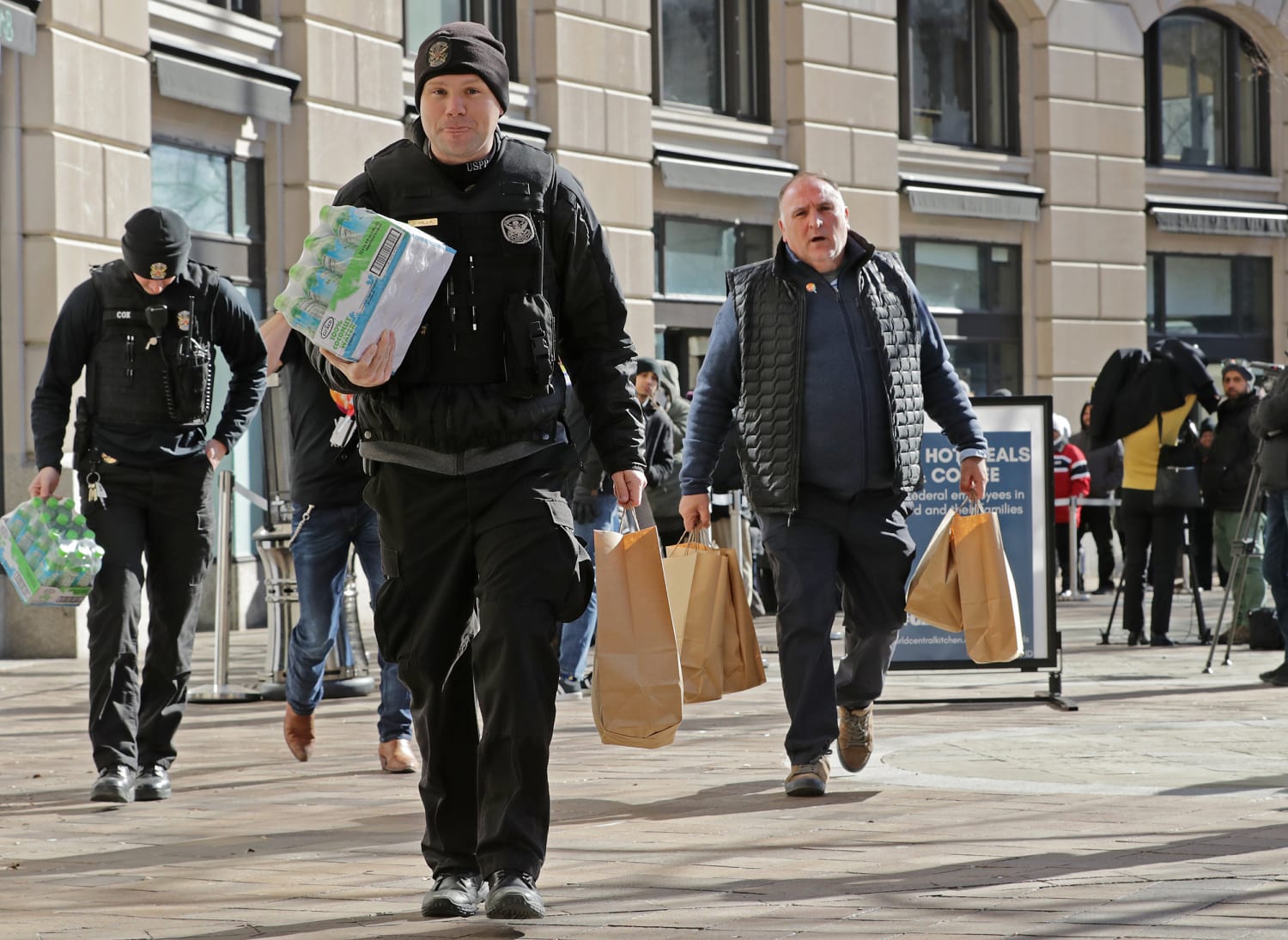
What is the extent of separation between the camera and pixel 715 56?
68.7 feet

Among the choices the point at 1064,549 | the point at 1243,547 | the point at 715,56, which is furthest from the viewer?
the point at 715,56

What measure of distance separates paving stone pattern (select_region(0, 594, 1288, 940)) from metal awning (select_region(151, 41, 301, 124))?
6087mm

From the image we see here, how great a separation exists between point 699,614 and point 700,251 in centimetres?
1375

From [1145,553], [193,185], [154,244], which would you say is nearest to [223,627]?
[154,244]

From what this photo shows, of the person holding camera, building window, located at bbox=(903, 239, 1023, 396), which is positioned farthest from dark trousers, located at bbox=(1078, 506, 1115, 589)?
the person holding camera

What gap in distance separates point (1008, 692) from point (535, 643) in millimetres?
5785

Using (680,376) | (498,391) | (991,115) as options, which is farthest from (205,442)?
(991,115)

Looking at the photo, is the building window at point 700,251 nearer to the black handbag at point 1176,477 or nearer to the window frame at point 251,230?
the window frame at point 251,230

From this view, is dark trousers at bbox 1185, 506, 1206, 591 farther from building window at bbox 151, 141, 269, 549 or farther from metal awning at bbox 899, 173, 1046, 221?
building window at bbox 151, 141, 269, 549


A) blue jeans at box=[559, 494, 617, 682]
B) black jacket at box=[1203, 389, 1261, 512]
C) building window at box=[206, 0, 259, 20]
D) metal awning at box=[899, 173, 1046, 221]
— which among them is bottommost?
blue jeans at box=[559, 494, 617, 682]

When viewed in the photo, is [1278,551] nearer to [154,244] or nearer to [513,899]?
[154,244]

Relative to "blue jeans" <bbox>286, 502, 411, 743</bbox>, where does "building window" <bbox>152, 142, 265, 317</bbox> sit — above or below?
above

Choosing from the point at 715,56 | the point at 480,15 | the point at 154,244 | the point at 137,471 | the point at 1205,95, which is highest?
the point at 1205,95

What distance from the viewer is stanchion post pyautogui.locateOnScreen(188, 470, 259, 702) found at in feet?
35.1
